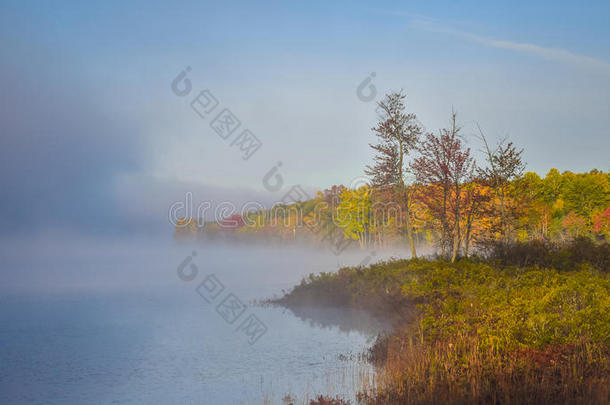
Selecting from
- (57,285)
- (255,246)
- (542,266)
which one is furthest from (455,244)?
(255,246)

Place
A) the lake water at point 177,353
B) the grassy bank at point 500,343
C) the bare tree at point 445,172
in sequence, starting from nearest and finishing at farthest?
the grassy bank at point 500,343, the lake water at point 177,353, the bare tree at point 445,172

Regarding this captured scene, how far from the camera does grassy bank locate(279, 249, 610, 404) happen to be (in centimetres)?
766

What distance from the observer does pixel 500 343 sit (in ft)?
30.6

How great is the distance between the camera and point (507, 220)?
85.8ft

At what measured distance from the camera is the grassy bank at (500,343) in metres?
7.66

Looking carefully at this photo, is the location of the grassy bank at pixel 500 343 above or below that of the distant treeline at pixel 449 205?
below

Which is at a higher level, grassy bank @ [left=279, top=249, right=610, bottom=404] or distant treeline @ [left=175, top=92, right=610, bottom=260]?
distant treeline @ [left=175, top=92, right=610, bottom=260]

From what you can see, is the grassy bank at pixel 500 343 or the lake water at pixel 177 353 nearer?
the grassy bank at pixel 500 343

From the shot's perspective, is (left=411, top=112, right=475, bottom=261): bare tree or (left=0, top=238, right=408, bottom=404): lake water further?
(left=411, top=112, right=475, bottom=261): bare tree

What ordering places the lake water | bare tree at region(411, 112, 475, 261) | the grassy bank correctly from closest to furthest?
the grassy bank < the lake water < bare tree at region(411, 112, 475, 261)

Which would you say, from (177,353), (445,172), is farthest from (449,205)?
(177,353)

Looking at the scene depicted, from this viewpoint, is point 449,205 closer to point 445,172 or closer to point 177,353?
point 445,172

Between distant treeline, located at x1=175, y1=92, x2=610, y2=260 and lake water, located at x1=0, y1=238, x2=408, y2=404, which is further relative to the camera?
distant treeline, located at x1=175, y1=92, x2=610, y2=260

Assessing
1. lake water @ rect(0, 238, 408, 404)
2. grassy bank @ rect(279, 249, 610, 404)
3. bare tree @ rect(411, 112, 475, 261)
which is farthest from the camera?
bare tree @ rect(411, 112, 475, 261)
